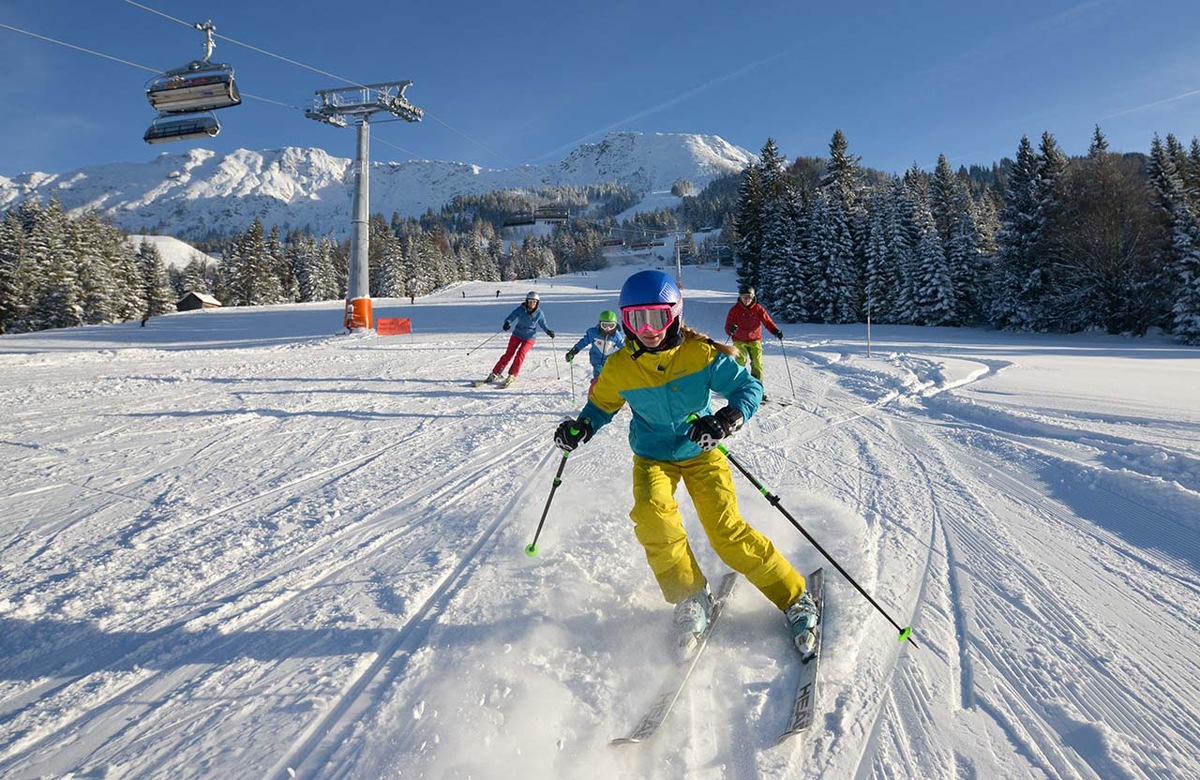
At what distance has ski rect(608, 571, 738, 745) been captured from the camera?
2244 millimetres

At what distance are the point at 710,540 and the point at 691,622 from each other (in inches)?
17.2

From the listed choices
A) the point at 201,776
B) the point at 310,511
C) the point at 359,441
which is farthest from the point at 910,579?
the point at 359,441

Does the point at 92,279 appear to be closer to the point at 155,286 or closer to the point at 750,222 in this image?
the point at 155,286

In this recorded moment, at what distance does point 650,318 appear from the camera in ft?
10.0

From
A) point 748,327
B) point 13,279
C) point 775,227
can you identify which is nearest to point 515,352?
point 748,327

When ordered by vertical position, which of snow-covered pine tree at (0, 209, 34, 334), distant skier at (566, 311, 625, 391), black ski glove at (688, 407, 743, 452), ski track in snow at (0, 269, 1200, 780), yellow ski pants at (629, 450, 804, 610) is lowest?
→ ski track in snow at (0, 269, 1200, 780)

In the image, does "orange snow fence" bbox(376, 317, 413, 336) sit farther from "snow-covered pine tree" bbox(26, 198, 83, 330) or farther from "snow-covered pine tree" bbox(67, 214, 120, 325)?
"snow-covered pine tree" bbox(67, 214, 120, 325)

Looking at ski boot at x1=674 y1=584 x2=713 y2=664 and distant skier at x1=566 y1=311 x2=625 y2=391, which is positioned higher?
distant skier at x1=566 y1=311 x2=625 y2=391

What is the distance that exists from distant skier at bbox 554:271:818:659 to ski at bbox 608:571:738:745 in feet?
0.21

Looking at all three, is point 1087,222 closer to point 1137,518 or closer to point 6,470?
point 1137,518

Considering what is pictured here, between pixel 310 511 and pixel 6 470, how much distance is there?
3.83 m

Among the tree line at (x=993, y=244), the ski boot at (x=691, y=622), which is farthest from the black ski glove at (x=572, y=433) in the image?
the tree line at (x=993, y=244)

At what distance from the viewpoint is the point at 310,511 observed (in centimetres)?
489

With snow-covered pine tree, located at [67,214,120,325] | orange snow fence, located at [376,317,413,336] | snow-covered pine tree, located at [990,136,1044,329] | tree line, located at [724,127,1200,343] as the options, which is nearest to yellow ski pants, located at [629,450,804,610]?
tree line, located at [724,127,1200,343]
